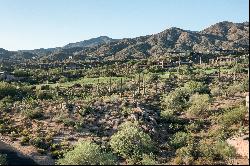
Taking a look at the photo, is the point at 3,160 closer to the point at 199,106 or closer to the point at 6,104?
the point at 6,104

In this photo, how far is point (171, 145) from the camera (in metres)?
51.4

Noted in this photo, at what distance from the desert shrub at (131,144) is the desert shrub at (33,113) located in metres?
18.9

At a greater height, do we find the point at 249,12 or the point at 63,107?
the point at 249,12

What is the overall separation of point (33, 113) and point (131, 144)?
22.4 meters

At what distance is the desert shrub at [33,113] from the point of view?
6397 cm

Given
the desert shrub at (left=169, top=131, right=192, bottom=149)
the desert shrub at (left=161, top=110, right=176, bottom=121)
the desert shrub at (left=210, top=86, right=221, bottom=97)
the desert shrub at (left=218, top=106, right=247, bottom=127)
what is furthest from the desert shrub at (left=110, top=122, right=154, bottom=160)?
the desert shrub at (left=210, top=86, right=221, bottom=97)

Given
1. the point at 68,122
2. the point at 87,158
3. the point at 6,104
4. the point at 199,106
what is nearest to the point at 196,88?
the point at 199,106

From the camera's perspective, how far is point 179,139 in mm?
51812

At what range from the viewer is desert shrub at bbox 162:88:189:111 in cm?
6856

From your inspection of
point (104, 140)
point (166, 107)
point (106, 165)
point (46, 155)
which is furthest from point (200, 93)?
point (106, 165)

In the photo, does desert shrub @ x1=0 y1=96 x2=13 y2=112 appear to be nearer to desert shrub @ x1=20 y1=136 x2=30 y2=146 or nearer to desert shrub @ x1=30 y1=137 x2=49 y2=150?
desert shrub @ x1=20 y1=136 x2=30 y2=146

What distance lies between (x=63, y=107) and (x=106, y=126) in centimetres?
1035

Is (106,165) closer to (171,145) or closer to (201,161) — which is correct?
(201,161)

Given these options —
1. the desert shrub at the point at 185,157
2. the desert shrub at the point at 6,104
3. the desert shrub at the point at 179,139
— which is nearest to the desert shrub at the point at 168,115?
the desert shrub at the point at 179,139
